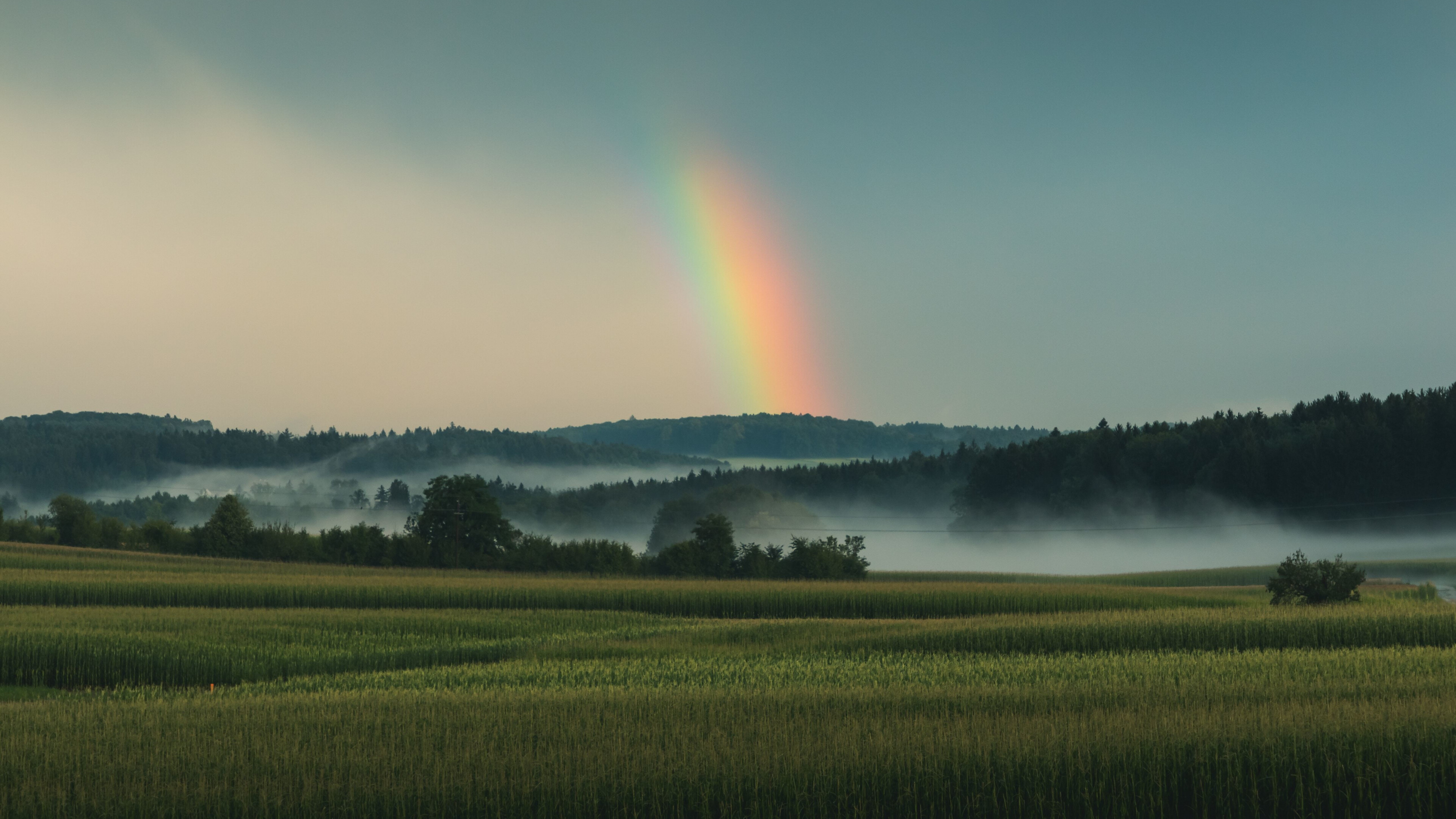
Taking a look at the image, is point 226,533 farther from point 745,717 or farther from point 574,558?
point 745,717

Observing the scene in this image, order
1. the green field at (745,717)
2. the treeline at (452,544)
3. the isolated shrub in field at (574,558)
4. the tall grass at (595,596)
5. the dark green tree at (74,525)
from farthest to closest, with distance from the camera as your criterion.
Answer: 1. the dark green tree at (74,525)
2. the isolated shrub in field at (574,558)
3. the treeline at (452,544)
4. the tall grass at (595,596)
5. the green field at (745,717)

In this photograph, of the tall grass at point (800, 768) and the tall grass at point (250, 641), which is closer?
the tall grass at point (800, 768)

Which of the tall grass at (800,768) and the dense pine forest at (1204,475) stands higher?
the dense pine forest at (1204,475)

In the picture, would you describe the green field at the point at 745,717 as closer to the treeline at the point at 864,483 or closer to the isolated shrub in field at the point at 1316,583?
the isolated shrub in field at the point at 1316,583

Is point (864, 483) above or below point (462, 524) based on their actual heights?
above

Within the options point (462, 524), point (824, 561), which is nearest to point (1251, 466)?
point (824, 561)

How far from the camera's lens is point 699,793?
1401 cm

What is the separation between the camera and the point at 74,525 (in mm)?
103688

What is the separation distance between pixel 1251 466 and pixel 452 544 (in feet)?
289

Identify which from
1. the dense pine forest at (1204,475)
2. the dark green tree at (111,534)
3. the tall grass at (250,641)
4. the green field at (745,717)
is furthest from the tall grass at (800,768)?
the dark green tree at (111,534)

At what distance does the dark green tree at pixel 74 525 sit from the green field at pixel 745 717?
70.6 metres

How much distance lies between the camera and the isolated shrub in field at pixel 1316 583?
141 feet

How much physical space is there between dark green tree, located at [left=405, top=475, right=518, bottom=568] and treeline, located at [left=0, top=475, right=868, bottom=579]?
0.30 feet

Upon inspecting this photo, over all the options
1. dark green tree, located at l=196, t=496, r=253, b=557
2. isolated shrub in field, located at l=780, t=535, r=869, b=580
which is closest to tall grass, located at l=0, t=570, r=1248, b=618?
isolated shrub in field, located at l=780, t=535, r=869, b=580
